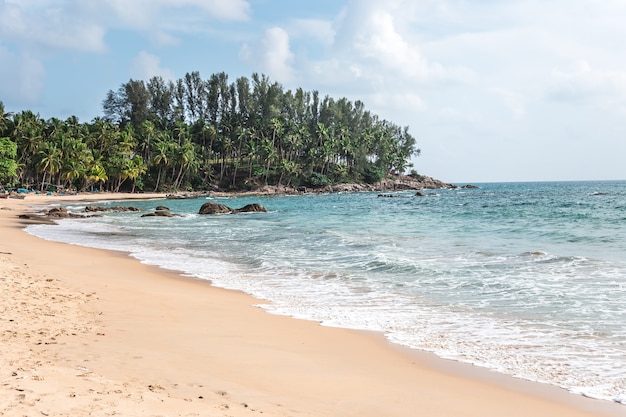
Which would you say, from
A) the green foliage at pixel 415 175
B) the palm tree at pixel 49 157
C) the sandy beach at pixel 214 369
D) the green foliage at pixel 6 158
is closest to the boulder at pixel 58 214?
the green foliage at pixel 6 158

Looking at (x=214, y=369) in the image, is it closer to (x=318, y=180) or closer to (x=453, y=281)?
(x=453, y=281)

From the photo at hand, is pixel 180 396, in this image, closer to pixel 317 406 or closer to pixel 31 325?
pixel 317 406

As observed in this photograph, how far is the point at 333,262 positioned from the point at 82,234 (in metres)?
15.6

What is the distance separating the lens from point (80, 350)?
6242mm

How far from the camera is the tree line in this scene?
74.8 meters

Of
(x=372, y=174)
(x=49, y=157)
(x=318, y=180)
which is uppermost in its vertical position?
(x=372, y=174)

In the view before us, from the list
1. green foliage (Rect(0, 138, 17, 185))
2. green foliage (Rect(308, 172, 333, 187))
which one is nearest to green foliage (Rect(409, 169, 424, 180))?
green foliage (Rect(308, 172, 333, 187))

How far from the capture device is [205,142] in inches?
4033

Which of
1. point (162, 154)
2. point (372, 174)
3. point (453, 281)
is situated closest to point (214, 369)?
point (453, 281)

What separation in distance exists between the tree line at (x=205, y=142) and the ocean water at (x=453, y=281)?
53.6 metres

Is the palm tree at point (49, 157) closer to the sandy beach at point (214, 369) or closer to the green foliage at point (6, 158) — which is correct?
the green foliage at point (6, 158)

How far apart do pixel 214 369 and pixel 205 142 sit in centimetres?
9969

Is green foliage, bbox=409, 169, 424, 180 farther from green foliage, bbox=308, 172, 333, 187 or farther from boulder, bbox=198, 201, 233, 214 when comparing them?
boulder, bbox=198, 201, 233, 214

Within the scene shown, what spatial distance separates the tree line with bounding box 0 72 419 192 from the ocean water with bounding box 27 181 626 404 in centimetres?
5357
